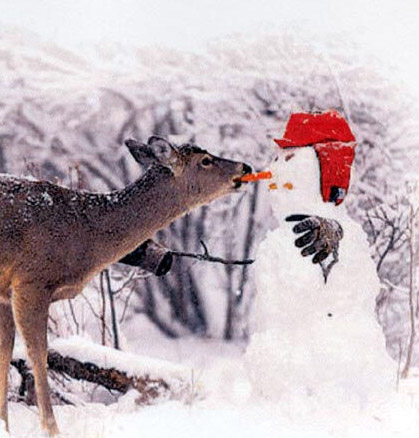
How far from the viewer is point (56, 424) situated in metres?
1.24

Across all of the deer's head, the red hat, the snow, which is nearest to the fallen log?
the snow

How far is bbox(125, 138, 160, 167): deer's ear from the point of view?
1337mm

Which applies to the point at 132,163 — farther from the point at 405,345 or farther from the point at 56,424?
the point at 405,345

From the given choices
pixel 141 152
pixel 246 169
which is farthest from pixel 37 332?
pixel 246 169

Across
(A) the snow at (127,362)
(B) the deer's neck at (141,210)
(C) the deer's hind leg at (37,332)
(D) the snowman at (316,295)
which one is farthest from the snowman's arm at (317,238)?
(C) the deer's hind leg at (37,332)

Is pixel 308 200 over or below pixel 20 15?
below

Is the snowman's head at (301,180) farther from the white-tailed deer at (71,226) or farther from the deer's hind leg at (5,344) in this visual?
the deer's hind leg at (5,344)

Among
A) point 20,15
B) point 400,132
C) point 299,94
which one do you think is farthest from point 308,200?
point 20,15

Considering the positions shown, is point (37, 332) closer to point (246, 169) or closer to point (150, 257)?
point (150, 257)

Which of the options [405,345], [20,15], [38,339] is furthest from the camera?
[405,345]

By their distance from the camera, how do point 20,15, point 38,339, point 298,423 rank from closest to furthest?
1. point 38,339
2. point 298,423
3. point 20,15

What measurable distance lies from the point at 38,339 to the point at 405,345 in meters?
0.82

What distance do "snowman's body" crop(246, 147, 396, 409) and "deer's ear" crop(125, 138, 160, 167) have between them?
28 cm

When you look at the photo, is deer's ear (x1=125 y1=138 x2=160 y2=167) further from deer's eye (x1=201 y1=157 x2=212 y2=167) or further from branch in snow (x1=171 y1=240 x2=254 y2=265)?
branch in snow (x1=171 y1=240 x2=254 y2=265)
